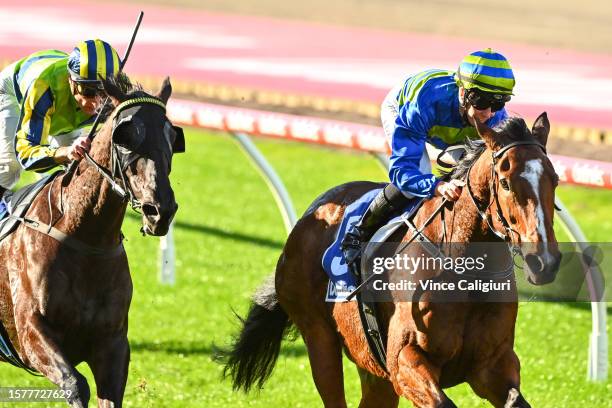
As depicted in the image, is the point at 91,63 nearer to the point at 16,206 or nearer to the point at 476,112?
the point at 16,206

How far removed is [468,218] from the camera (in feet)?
15.9

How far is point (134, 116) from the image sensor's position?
487 centimetres

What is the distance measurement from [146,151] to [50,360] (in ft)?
3.12

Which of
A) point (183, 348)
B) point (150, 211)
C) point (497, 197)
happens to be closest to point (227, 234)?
point (183, 348)

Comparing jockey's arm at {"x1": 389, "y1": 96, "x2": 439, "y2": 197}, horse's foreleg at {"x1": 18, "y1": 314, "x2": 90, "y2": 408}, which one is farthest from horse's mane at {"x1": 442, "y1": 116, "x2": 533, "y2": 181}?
horse's foreleg at {"x1": 18, "y1": 314, "x2": 90, "y2": 408}

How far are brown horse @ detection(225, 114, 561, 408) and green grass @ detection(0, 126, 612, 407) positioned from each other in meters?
0.84

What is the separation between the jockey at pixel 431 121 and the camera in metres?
4.96

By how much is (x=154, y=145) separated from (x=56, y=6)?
750 inches

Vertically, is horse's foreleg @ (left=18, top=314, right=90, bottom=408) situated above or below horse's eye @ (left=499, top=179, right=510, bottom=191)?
below

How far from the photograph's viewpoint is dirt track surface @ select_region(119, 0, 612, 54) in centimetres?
2023

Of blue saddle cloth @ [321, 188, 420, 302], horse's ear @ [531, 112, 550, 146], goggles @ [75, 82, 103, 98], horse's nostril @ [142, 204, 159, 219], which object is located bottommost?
blue saddle cloth @ [321, 188, 420, 302]

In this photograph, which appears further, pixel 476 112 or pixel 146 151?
pixel 476 112

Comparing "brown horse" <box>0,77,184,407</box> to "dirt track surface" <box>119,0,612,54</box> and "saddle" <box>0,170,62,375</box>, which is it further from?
"dirt track surface" <box>119,0,612,54</box>

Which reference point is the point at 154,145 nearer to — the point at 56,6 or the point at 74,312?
the point at 74,312
